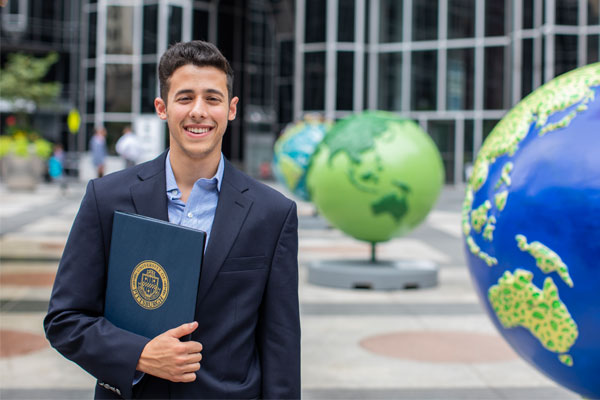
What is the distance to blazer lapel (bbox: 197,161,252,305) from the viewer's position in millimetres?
2256

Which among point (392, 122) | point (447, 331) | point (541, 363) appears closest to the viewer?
point (541, 363)

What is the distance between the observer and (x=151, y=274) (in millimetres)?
2174

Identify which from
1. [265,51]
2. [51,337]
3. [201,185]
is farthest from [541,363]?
[265,51]

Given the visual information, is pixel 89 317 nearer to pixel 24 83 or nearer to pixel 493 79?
pixel 493 79

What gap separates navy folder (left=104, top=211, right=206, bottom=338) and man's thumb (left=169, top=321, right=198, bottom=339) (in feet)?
0.09

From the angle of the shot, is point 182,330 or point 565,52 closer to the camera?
point 182,330

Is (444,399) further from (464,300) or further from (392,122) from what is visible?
(392,122)

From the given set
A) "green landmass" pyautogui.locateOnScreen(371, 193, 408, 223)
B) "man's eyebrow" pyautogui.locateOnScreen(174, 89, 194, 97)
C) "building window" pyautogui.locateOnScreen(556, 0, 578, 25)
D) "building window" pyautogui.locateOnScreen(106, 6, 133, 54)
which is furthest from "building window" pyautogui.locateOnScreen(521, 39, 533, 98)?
"man's eyebrow" pyautogui.locateOnScreen(174, 89, 194, 97)

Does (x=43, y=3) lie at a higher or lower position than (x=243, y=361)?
higher

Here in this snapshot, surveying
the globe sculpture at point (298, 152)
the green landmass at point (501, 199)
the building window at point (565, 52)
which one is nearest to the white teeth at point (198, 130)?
the green landmass at point (501, 199)

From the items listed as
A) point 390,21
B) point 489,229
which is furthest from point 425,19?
point 489,229

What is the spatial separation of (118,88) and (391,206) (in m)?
26.8

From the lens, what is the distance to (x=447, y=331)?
7.53 metres

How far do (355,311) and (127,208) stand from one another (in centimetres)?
630
